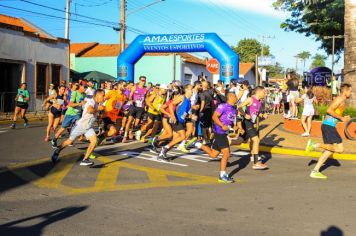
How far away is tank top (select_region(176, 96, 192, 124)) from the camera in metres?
9.96

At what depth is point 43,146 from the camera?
11.3 metres

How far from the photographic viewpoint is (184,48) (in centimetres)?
2139

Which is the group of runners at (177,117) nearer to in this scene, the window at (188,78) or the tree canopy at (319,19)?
the tree canopy at (319,19)

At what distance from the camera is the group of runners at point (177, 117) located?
815 centimetres

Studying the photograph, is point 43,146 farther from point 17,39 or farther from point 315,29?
point 315,29

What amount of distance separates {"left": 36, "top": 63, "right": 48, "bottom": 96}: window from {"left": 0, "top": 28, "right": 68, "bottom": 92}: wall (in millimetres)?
355

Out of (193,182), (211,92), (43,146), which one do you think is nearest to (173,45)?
(211,92)

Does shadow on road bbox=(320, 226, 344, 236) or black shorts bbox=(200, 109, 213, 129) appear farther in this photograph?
black shorts bbox=(200, 109, 213, 129)

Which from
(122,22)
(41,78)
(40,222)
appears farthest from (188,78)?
(40,222)

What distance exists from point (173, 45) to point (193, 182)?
1478 centimetres

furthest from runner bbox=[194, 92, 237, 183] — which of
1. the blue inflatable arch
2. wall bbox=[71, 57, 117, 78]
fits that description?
wall bbox=[71, 57, 117, 78]

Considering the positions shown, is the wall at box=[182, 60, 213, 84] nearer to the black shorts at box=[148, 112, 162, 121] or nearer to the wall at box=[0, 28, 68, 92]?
the wall at box=[0, 28, 68, 92]

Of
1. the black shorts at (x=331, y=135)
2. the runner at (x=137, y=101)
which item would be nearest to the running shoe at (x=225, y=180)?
the black shorts at (x=331, y=135)

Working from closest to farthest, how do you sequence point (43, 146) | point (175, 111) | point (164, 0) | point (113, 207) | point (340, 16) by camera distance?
point (113, 207)
point (175, 111)
point (43, 146)
point (340, 16)
point (164, 0)
